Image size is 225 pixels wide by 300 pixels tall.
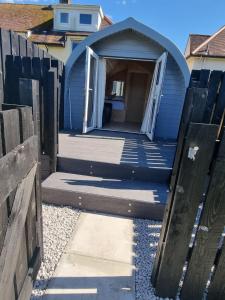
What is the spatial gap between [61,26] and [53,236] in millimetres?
13447

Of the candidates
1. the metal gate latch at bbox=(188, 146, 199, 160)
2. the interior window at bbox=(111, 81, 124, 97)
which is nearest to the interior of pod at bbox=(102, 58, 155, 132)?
the interior window at bbox=(111, 81, 124, 97)

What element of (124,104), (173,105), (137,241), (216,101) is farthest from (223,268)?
(124,104)

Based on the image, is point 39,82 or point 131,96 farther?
point 131,96

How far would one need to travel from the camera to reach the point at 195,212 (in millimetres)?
1367

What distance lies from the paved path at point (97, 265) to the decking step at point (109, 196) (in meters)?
0.20

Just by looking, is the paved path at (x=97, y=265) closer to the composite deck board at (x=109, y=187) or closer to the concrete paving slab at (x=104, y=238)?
the concrete paving slab at (x=104, y=238)

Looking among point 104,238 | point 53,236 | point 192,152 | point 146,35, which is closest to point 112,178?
point 104,238

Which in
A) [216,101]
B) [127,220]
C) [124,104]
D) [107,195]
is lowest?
[127,220]

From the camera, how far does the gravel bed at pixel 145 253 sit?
5.41ft

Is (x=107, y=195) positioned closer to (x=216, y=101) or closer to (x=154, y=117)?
(x=216, y=101)

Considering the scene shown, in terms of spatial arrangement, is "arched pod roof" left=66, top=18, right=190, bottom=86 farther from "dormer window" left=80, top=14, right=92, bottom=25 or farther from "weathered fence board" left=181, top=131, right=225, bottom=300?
"dormer window" left=80, top=14, right=92, bottom=25

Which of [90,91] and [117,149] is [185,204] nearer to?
[117,149]

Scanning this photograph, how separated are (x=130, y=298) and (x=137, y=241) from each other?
635mm

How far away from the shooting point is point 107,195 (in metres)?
2.60
